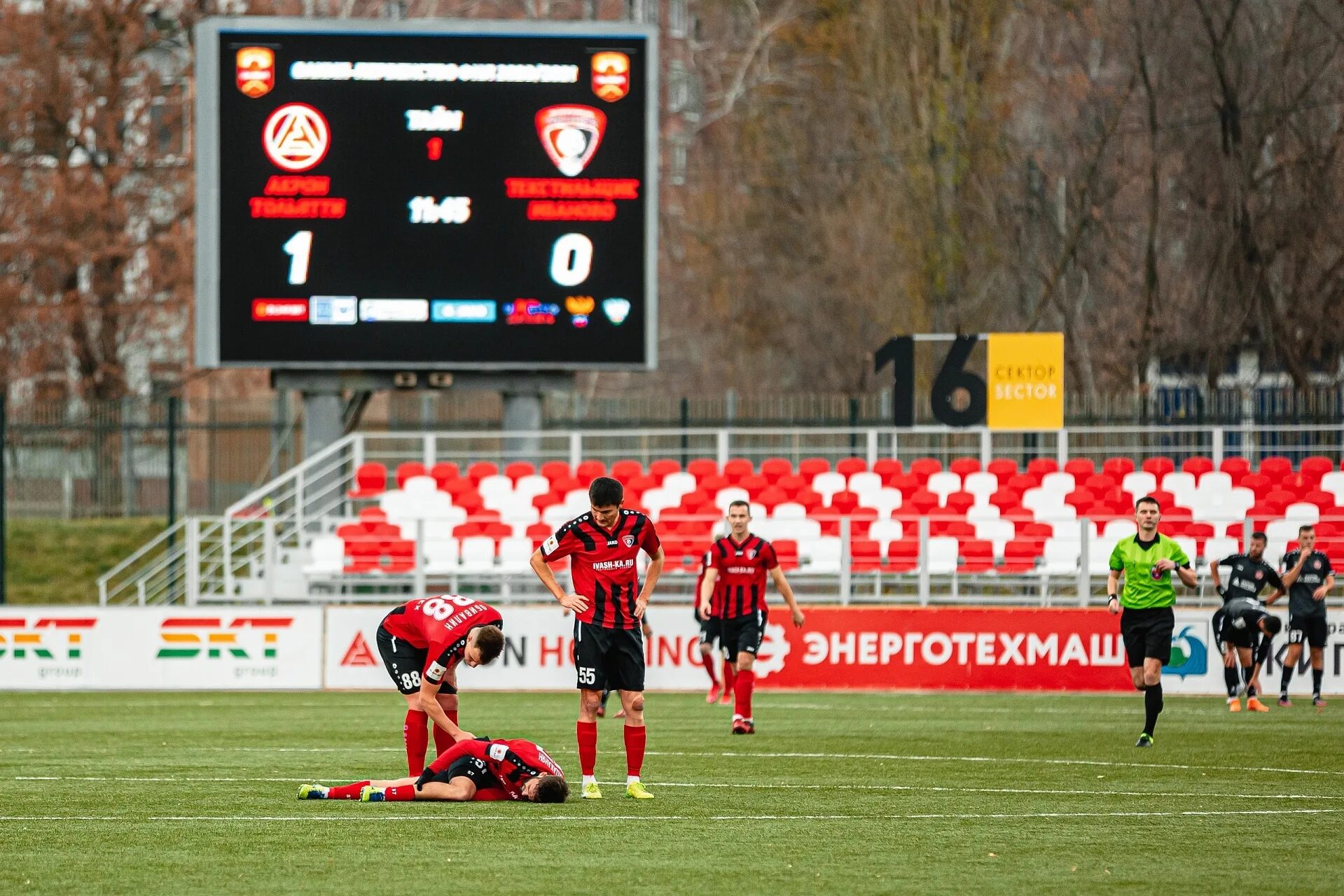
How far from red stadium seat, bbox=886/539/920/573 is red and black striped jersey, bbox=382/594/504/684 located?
12520 mm

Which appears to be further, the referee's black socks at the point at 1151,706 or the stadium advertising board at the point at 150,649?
the stadium advertising board at the point at 150,649

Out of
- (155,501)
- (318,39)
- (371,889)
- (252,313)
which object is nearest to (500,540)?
(252,313)

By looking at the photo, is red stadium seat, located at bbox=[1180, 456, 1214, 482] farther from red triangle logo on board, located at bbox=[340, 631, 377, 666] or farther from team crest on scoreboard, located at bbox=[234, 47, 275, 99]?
team crest on scoreboard, located at bbox=[234, 47, 275, 99]

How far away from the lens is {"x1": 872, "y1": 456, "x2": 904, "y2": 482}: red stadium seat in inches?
986

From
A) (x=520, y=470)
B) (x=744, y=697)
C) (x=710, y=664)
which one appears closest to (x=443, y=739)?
(x=744, y=697)

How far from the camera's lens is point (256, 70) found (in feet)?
74.8

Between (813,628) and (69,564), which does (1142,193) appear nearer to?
(813,628)

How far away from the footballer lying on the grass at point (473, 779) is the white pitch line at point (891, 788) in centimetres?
113

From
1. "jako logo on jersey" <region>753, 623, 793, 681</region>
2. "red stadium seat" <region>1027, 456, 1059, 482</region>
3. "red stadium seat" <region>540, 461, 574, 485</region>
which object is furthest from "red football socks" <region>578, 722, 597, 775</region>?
"red stadium seat" <region>1027, 456, 1059, 482</region>

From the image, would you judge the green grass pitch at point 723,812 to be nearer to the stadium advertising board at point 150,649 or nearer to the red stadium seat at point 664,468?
the stadium advertising board at point 150,649

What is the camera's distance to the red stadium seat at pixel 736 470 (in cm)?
2509

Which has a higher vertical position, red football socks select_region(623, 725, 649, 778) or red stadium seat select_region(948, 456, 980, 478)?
red stadium seat select_region(948, 456, 980, 478)

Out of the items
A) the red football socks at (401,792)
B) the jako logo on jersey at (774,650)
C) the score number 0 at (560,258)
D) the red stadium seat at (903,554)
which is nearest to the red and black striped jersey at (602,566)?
the red football socks at (401,792)

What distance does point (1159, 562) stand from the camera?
15.1m
